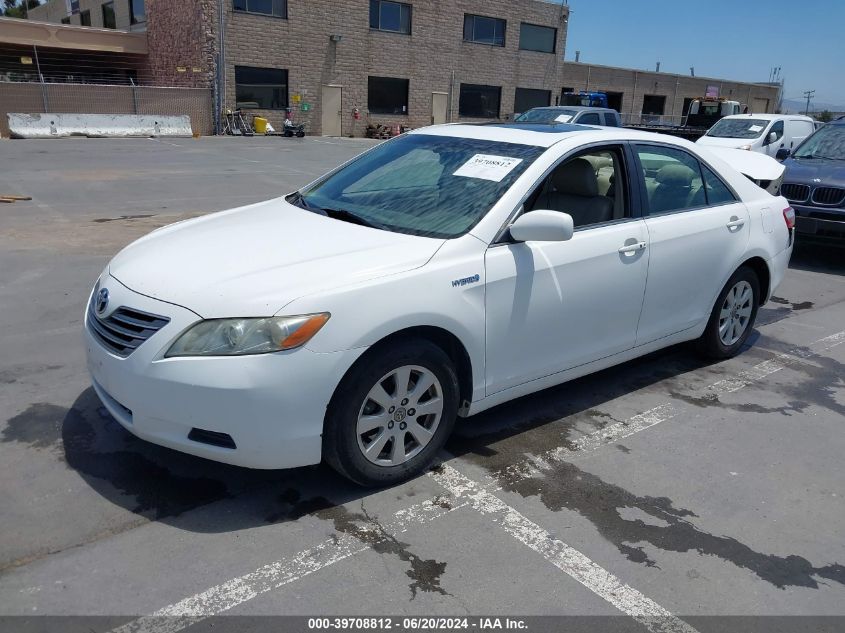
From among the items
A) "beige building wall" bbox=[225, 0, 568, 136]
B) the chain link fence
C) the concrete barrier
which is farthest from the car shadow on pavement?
"beige building wall" bbox=[225, 0, 568, 136]

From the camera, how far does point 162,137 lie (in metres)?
26.6

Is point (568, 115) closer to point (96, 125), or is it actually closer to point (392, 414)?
point (392, 414)

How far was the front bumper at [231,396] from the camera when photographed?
3.01 metres

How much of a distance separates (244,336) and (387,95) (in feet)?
117

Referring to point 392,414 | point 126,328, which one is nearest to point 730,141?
point 392,414

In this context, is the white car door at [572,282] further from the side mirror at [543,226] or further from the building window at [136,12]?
the building window at [136,12]

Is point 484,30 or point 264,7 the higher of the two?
point 484,30

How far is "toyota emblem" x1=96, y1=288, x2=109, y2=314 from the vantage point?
3455mm

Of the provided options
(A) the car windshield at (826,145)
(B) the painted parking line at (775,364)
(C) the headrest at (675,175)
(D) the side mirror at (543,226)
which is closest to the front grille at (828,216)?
(A) the car windshield at (826,145)

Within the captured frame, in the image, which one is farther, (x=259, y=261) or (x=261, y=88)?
(x=261, y=88)

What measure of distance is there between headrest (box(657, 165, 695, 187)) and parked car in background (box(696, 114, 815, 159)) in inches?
537

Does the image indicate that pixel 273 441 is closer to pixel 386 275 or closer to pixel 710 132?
pixel 386 275

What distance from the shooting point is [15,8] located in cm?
7075

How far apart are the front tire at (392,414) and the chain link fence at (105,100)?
2585 cm
